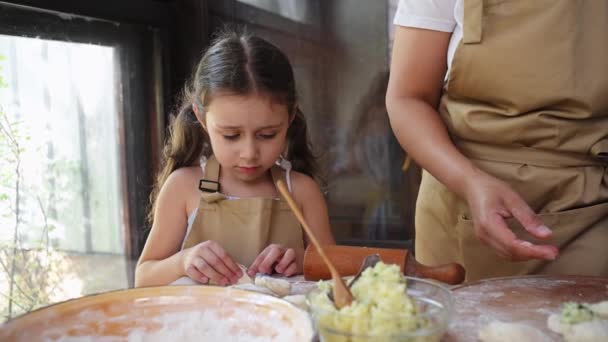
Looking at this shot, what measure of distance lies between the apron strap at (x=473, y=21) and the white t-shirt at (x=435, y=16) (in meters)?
0.03

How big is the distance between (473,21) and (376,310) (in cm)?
82

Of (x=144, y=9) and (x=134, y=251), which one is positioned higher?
(x=144, y=9)

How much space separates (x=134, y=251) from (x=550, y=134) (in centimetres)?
213

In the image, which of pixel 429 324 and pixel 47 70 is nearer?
pixel 429 324

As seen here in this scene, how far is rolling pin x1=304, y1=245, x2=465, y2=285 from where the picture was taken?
1.11m

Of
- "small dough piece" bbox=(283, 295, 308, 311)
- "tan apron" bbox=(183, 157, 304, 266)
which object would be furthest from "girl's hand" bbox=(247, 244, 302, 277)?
"small dough piece" bbox=(283, 295, 308, 311)

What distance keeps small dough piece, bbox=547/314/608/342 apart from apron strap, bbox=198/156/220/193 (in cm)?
A: 111

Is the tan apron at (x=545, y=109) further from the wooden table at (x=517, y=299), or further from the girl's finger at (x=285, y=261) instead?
the girl's finger at (x=285, y=261)

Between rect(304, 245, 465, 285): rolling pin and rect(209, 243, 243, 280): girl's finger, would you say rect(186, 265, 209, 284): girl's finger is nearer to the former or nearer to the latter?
rect(209, 243, 243, 280): girl's finger

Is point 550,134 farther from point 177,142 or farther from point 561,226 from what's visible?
point 177,142

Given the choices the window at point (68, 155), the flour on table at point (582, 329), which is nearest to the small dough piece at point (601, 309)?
the flour on table at point (582, 329)

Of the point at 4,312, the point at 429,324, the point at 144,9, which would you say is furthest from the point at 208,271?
the point at 144,9

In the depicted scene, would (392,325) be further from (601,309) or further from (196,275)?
(196,275)

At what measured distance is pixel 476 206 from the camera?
1.16m
